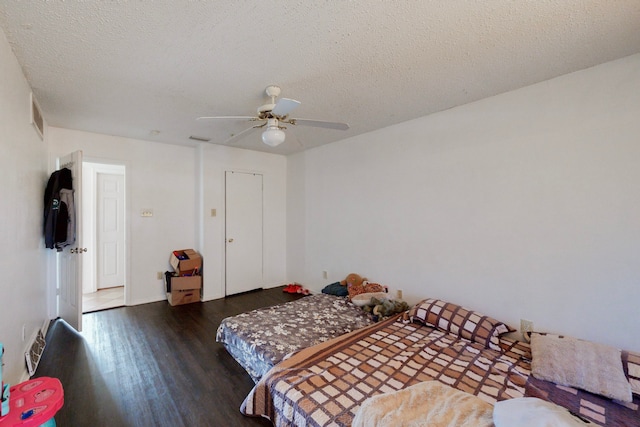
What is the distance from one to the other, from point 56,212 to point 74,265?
640 millimetres

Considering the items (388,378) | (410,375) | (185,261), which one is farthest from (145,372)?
(410,375)

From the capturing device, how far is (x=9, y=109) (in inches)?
72.1

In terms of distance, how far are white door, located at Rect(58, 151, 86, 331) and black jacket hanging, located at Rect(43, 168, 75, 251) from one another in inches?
3.4

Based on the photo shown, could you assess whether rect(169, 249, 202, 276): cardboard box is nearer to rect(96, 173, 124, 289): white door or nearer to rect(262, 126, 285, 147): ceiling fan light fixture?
rect(96, 173, 124, 289): white door

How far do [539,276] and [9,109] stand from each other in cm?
416

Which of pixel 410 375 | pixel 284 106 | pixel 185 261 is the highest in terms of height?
pixel 284 106

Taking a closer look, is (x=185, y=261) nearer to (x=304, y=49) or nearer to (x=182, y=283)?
(x=182, y=283)

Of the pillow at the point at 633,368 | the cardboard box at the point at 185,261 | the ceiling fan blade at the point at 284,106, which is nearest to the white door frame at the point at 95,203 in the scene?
the cardboard box at the point at 185,261

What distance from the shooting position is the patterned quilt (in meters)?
1.56

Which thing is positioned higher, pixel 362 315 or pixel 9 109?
pixel 9 109

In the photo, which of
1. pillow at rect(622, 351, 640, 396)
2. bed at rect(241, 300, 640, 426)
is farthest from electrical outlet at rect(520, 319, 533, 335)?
pillow at rect(622, 351, 640, 396)

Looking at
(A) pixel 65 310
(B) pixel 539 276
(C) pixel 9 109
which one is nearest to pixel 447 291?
(B) pixel 539 276

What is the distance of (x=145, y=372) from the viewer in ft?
7.83

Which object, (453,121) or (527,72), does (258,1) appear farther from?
(453,121)
